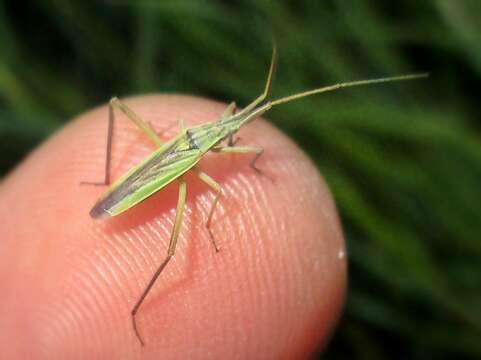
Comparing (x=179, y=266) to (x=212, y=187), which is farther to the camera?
(x=212, y=187)

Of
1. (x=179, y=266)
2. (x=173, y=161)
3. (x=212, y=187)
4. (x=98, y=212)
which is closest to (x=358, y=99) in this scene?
(x=212, y=187)

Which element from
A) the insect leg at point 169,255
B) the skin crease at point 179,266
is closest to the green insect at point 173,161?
the insect leg at point 169,255

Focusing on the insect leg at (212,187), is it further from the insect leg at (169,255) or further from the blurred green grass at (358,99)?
the blurred green grass at (358,99)

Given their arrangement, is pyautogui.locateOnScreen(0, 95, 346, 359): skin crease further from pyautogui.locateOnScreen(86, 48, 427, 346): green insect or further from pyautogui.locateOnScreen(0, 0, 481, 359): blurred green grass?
pyautogui.locateOnScreen(0, 0, 481, 359): blurred green grass

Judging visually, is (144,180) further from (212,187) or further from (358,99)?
(358,99)

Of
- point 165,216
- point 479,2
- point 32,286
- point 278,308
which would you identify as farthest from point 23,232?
point 479,2

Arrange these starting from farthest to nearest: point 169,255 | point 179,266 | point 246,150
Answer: point 246,150
point 179,266
point 169,255
